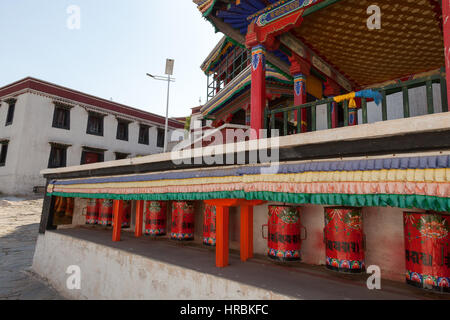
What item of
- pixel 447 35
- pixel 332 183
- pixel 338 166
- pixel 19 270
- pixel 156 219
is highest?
pixel 447 35

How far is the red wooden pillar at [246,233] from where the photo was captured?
3.09 metres

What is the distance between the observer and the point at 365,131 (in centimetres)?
186

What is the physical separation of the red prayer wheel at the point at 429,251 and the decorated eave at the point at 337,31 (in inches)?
127

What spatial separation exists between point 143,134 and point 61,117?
590 centimetres

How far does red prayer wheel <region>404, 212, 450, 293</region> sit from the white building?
1768cm

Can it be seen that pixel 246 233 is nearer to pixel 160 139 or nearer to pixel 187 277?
pixel 187 277

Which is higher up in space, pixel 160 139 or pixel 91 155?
pixel 160 139

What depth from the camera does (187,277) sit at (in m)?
2.67

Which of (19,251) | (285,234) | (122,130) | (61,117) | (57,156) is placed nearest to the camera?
(285,234)

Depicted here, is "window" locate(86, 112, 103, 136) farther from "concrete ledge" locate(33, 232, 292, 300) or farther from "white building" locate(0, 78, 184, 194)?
"concrete ledge" locate(33, 232, 292, 300)

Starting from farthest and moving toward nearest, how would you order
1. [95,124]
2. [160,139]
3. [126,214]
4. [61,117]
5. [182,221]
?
[160,139] < [95,124] < [61,117] < [126,214] < [182,221]

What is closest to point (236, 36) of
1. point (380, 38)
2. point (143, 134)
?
point (380, 38)

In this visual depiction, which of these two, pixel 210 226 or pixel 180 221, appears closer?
pixel 210 226
